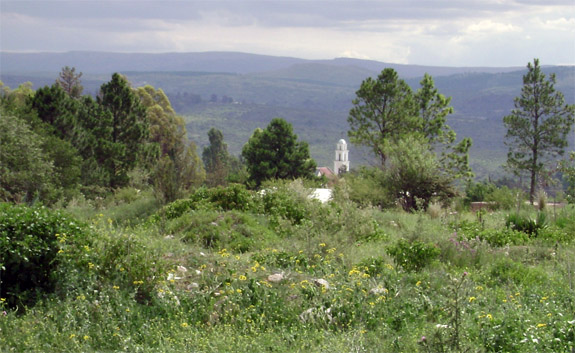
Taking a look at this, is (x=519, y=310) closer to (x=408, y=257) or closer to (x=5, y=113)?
(x=408, y=257)

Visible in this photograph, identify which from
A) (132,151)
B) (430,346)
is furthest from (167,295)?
(132,151)

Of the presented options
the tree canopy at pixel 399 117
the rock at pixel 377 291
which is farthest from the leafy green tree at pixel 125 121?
the rock at pixel 377 291

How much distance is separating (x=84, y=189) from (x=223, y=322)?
23.7m

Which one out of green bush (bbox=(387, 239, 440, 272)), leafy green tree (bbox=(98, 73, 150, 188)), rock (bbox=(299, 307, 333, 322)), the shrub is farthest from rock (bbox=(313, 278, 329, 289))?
leafy green tree (bbox=(98, 73, 150, 188))

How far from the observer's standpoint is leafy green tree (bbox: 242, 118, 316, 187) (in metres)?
34.5

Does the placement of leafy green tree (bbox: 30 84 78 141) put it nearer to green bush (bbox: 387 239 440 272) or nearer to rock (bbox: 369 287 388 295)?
green bush (bbox: 387 239 440 272)

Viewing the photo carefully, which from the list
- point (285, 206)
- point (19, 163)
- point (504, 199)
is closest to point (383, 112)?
point (504, 199)

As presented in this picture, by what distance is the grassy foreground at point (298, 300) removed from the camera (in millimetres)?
4703

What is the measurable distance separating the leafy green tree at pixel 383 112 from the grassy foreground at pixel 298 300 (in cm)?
2665

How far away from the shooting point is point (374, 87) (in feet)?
114

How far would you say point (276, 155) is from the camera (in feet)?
115

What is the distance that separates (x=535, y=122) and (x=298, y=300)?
127 feet

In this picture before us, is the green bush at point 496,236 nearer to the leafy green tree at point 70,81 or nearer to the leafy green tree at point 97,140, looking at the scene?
the leafy green tree at point 97,140

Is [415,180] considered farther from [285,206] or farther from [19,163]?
[19,163]
